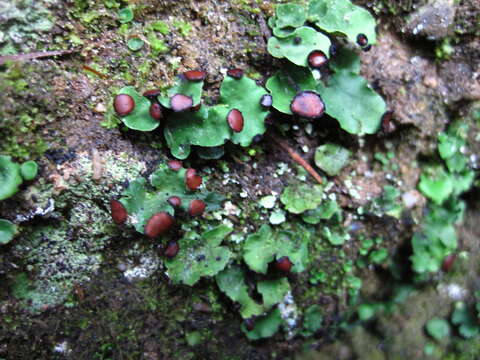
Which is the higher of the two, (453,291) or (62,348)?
(453,291)

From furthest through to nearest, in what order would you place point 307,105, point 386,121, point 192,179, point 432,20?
point 432,20 < point 386,121 < point 307,105 < point 192,179

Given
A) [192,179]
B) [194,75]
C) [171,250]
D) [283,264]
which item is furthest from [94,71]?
[283,264]

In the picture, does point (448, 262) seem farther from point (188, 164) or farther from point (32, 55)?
point (32, 55)

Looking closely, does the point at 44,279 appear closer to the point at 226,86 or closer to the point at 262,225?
the point at 262,225

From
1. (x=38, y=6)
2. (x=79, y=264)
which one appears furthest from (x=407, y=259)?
(x=38, y=6)

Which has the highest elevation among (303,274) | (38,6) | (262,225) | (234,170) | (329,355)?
(38,6)

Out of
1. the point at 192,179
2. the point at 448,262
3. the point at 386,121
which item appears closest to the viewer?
the point at 192,179

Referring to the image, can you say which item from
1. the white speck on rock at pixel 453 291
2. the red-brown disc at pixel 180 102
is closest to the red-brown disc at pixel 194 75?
the red-brown disc at pixel 180 102
